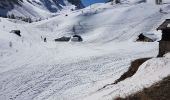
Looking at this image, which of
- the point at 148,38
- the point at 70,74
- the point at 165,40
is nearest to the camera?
the point at 165,40

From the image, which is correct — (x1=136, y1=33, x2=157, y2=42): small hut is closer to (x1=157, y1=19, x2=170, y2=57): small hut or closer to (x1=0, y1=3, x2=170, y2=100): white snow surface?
(x1=0, y1=3, x2=170, y2=100): white snow surface

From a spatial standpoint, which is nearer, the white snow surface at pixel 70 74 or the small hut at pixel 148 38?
the white snow surface at pixel 70 74

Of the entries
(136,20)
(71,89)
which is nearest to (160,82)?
(71,89)

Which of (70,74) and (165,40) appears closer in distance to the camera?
(165,40)

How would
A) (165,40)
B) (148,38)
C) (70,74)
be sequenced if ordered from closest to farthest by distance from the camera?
(165,40) → (70,74) → (148,38)

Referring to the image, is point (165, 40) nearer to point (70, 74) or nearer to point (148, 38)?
point (70, 74)

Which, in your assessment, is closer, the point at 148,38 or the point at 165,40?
the point at 165,40

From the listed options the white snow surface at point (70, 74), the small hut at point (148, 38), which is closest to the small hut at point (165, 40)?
the white snow surface at point (70, 74)

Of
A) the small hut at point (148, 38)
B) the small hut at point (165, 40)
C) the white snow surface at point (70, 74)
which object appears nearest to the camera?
the white snow surface at point (70, 74)

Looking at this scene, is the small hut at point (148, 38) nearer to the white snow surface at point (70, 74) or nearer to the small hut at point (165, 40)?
the white snow surface at point (70, 74)

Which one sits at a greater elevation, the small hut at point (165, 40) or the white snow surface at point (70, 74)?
the small hut at point (165, 40)

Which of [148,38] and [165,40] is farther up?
[165,40]

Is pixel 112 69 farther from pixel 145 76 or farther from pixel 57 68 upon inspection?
pixel 145 76

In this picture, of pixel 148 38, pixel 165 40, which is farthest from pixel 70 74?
pixel 148 38
